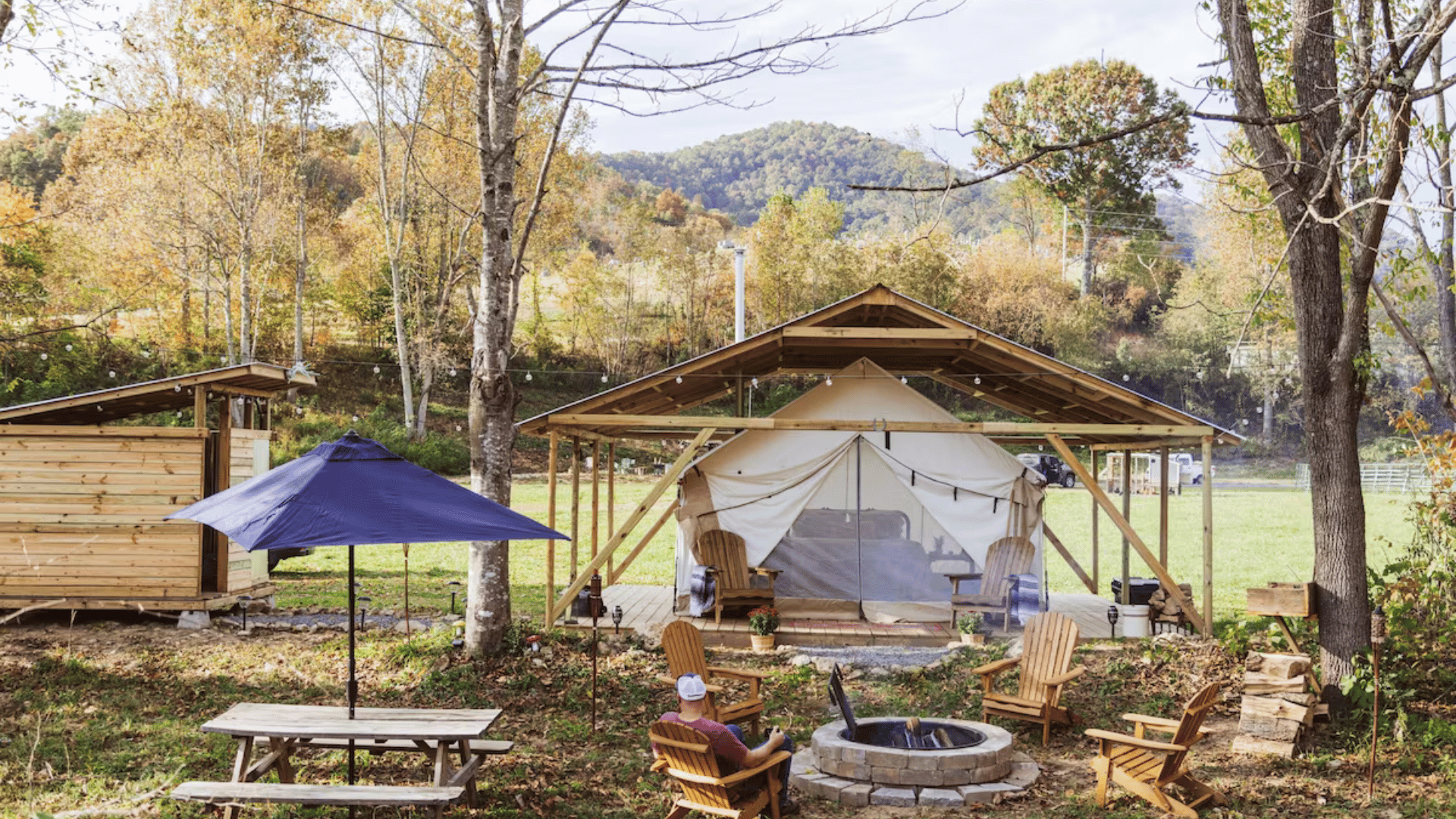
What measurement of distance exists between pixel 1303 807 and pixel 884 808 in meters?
2.27

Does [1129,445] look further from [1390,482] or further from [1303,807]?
[1390,482]

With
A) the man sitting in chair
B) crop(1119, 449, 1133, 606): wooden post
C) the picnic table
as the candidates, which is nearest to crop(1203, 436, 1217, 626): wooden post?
crop(1119, 449, 1133, 606): wooden post

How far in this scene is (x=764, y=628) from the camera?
1021cm

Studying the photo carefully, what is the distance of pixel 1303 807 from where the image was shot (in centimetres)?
580

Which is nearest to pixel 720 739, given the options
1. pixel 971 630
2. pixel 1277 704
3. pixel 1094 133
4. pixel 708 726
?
pixel 708 726

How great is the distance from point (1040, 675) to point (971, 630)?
2997 mm

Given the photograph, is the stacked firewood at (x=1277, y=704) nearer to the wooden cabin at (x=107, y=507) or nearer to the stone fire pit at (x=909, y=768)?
the stone fire pit at (x=909, y=768)

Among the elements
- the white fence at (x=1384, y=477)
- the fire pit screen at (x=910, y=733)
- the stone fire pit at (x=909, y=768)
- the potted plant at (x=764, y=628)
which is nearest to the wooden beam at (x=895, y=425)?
the potted plant at (x=764, y=628)

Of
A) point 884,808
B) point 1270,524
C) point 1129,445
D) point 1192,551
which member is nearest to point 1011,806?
point 884,808

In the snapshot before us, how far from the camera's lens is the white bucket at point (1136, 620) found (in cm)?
1026

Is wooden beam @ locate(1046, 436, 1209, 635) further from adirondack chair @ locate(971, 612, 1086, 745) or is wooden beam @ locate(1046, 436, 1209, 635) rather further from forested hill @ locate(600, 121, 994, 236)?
forested hill @ locate(600, 121, 994, 236)

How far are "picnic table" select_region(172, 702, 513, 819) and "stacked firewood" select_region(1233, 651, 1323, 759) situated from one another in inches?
185

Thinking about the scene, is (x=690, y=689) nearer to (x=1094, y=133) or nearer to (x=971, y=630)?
(x=971, y=630)

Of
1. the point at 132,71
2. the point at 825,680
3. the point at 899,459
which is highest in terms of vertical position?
the point at 132,71
